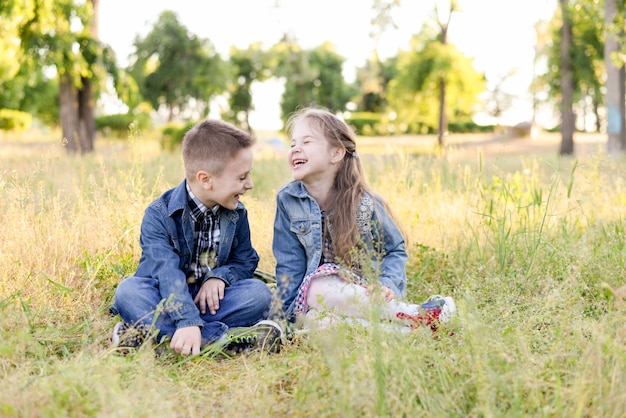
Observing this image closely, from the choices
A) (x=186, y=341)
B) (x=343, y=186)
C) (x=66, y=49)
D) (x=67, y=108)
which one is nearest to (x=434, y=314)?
(x=343, y=186)

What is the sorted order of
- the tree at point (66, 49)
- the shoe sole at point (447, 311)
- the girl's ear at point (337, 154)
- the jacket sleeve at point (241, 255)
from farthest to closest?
1. the tree at point (66, 49)
2. the girl's ear at point (337, 154)
3. the jacket sleeve at point (241, 255)
4. the shoe sole at point (447, 311)

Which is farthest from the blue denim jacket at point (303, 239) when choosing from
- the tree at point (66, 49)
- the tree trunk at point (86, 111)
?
the tree trunk at point (86, 111)

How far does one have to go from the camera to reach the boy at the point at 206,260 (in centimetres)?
268

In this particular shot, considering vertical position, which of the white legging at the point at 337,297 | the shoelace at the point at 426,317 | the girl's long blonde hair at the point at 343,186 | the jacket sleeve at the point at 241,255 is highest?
the girl's long blonde hair at the point at 343,186

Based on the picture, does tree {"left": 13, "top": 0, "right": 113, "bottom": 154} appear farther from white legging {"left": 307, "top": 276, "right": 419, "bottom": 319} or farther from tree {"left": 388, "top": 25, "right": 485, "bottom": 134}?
tree {"left": 388, "top": 25, "right": 485, "bottom": 134}

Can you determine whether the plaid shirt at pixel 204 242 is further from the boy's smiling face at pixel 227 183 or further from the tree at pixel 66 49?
Result: the tree at pixel 66 49

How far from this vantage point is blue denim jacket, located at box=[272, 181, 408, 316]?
10.1 ft

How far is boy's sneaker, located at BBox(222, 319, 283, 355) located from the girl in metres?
0.23

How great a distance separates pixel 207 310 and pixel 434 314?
3.54ft

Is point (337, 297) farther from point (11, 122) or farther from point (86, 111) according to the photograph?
point (11, 122)

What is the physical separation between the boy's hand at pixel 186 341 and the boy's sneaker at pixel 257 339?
0.47 ft

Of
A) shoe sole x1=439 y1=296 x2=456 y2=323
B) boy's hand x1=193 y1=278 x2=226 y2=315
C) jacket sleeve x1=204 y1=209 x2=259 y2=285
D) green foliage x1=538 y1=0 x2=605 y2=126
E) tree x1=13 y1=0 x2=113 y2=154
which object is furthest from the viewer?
green foliage x1=538 y1=0 x2=605 y2=126

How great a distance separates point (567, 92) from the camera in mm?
14391

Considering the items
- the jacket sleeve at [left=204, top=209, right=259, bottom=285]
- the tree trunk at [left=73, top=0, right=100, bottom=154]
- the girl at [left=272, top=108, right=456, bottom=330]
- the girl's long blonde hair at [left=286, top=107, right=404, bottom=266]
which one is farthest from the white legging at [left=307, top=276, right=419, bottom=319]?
the tree trunk at [left=73, top=0, right=100, bottom=154]
